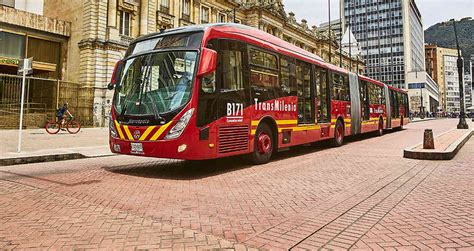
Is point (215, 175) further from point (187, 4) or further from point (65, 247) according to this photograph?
point (187, 4)

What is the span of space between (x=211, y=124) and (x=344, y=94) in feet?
28.8

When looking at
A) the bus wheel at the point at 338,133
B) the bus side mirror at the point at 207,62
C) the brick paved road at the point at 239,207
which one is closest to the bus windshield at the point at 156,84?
the bus side mirror at the point at 207,62

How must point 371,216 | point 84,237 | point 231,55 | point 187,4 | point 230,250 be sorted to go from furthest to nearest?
point 187,4
point 231,55
point 371,216
point 84,237
point 230,250

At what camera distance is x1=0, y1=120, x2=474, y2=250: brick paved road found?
3357 millimetres

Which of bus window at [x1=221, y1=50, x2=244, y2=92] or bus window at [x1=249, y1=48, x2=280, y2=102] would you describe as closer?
bus window at [x1=221, y1=50, x2=244, y2=92]

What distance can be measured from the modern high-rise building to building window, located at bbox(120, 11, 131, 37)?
91139 mm

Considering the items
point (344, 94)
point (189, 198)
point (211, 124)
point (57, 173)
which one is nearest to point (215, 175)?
point (211, 124)

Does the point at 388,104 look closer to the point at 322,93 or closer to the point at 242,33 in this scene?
the point at 322,93

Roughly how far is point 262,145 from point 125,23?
28.2 meters

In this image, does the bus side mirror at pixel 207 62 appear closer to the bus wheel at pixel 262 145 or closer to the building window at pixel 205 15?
the bus wheel at pixel 262 145

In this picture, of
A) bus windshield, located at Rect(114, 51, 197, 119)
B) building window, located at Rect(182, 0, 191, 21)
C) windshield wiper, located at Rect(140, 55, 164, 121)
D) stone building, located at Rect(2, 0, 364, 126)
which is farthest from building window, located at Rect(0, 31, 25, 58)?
windshield wiper, located at Rect(140, 55, 164, 121)

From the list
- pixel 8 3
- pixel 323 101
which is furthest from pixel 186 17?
pixel 323 101

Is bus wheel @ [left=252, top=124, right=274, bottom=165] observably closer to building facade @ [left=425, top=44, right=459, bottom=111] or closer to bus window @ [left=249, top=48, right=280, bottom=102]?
bus window @ [left=249, top=48, right=280, bottom=102]

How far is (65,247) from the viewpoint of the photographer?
3131 millimetres
